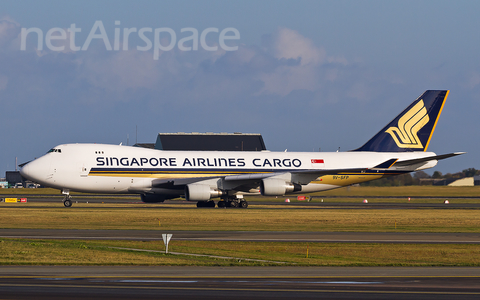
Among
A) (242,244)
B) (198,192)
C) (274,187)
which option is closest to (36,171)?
(198,192)

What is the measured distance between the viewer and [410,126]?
60594 millimetres

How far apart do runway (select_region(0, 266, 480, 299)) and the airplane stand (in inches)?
1258

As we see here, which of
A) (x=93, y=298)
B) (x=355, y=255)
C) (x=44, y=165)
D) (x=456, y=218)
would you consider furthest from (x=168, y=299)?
(x=44, y=165)

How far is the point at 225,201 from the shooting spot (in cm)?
5300

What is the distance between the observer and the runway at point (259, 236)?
89.3ft

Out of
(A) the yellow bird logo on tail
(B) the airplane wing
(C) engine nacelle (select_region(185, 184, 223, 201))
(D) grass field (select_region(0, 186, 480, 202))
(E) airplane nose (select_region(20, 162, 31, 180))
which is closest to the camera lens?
(C) engine nacelle (select_region(185, 184, 223, 201))

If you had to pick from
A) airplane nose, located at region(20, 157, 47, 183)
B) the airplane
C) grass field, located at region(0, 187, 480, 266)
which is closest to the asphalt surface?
grass field, located at region(0, 187, 480, 266)

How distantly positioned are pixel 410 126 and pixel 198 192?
23550 mm

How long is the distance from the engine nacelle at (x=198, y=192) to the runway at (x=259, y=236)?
728 inches

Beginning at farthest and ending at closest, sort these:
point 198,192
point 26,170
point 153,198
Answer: point 153,198 → point 26,170 → point 198,192

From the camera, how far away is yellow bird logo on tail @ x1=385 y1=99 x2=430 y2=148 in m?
60.6

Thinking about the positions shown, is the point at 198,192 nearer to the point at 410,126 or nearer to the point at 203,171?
the point at 203,171

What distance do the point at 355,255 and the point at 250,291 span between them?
9628 millimetres

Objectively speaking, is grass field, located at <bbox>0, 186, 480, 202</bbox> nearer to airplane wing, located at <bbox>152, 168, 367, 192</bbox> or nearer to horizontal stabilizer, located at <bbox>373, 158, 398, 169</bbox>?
horizontal stabilizer, located at <bbox>373, 158, 398, 169</bbox>
